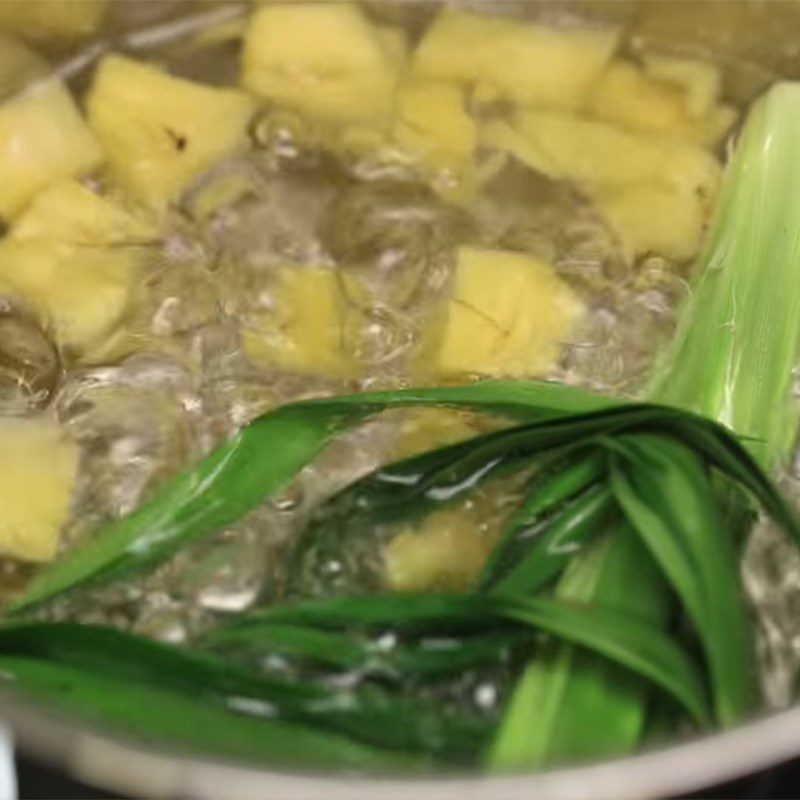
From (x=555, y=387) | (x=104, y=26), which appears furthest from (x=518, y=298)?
(x=104, y=26)

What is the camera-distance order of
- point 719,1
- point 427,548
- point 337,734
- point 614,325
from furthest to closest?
point 719,1
point 614,325
point 427,548
point 337,734

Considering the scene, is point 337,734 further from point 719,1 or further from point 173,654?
point 719,1

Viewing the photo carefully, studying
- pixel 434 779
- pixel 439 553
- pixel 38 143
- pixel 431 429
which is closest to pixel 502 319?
pixel 431 429

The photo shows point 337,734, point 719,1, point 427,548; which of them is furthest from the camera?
point 719,1

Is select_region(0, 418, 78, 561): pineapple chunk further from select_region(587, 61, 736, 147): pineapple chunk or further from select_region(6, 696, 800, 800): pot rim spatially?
select_region(587, 61, 736, 147): pineapple chunk

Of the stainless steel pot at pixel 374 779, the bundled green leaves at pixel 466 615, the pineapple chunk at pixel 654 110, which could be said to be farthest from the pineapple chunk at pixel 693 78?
the stainless steel pot at pixel 374 779
